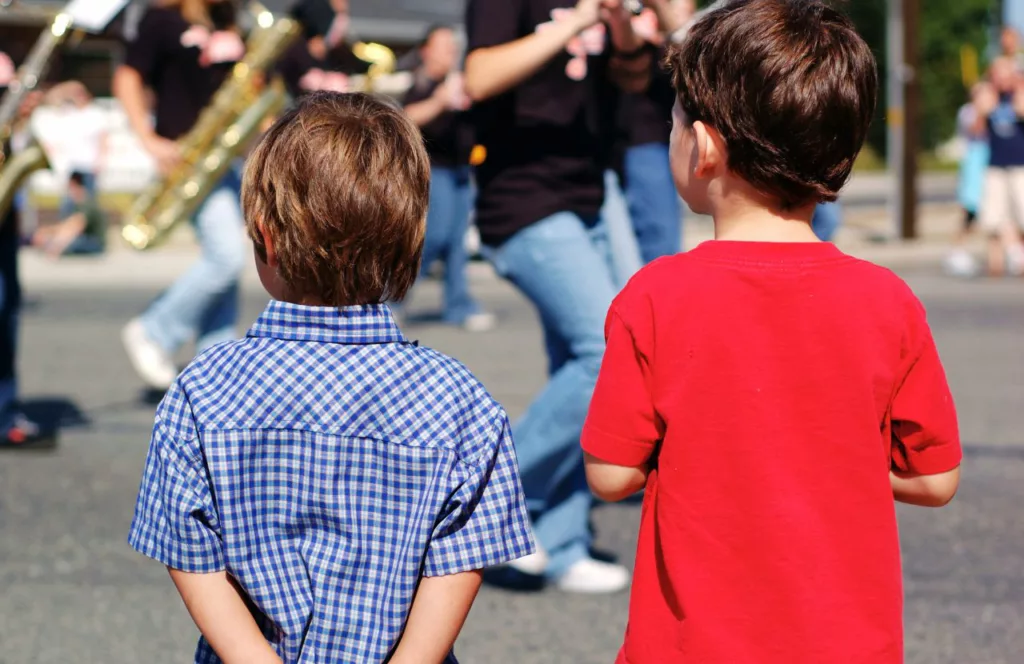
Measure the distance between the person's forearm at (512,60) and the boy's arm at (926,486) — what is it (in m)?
1.71

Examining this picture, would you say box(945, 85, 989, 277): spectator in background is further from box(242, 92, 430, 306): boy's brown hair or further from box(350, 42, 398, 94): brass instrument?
box(242, 92, 430, 306): boy's brown hair

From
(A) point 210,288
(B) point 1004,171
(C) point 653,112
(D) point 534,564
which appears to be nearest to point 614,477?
(D) point 534,564

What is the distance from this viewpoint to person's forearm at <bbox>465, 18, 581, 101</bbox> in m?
3.46

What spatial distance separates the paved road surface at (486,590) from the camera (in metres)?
3.62

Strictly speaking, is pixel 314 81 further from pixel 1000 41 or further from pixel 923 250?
pixel 923 250

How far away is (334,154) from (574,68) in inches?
79.3

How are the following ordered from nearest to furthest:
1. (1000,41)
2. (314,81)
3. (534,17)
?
(534,17), (314,81), (1000,41)

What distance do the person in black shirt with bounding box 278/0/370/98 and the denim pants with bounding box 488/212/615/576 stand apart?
13.7 ft

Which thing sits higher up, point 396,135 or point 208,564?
point 396,135

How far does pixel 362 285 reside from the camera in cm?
188

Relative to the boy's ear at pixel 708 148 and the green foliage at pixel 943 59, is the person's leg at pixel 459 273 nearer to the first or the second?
the boy's ear at pixel 708 148

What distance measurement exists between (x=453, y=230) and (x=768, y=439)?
7.61m

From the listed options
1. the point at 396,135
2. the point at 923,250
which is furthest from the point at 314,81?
the point at 923,250

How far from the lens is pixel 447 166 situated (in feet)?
29.7
